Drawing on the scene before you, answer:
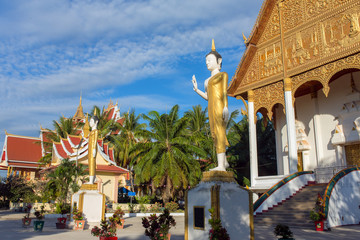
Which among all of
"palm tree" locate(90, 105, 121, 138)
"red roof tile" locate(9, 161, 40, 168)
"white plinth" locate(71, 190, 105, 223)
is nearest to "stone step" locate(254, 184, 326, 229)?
"white plinth" locate(71, 190, 105, 223)

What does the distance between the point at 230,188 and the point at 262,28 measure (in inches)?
471

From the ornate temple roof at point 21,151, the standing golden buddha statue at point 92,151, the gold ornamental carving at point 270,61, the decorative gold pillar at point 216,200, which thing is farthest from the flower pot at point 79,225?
the ornate temple roof at point 21,151

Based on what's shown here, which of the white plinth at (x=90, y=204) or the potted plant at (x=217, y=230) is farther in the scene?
the white plinth at (x=90, y=204)

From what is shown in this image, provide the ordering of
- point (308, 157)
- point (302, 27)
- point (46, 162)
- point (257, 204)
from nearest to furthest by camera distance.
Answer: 1. point (257, 204)
2. point (302, 27)
3. point (308, 157)
4. point (46, 162)

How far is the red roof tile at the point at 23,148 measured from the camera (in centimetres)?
2828

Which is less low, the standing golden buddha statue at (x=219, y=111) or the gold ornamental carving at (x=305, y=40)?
the gold ornamental carving at (x=305, y=40)

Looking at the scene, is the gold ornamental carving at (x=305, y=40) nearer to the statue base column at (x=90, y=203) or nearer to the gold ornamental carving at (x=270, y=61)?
the gold ornamental carving at (x=270, y=61)

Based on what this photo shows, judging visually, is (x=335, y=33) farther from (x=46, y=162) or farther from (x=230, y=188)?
(x=46, y=162)

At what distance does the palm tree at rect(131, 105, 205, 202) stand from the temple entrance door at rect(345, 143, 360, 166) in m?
8.27

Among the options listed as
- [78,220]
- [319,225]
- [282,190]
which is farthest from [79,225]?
[282,190]

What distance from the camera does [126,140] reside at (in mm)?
28844

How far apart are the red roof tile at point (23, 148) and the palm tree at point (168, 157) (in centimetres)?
1357

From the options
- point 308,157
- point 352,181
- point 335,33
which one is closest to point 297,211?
point 352,181

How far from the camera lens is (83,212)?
1078cm
